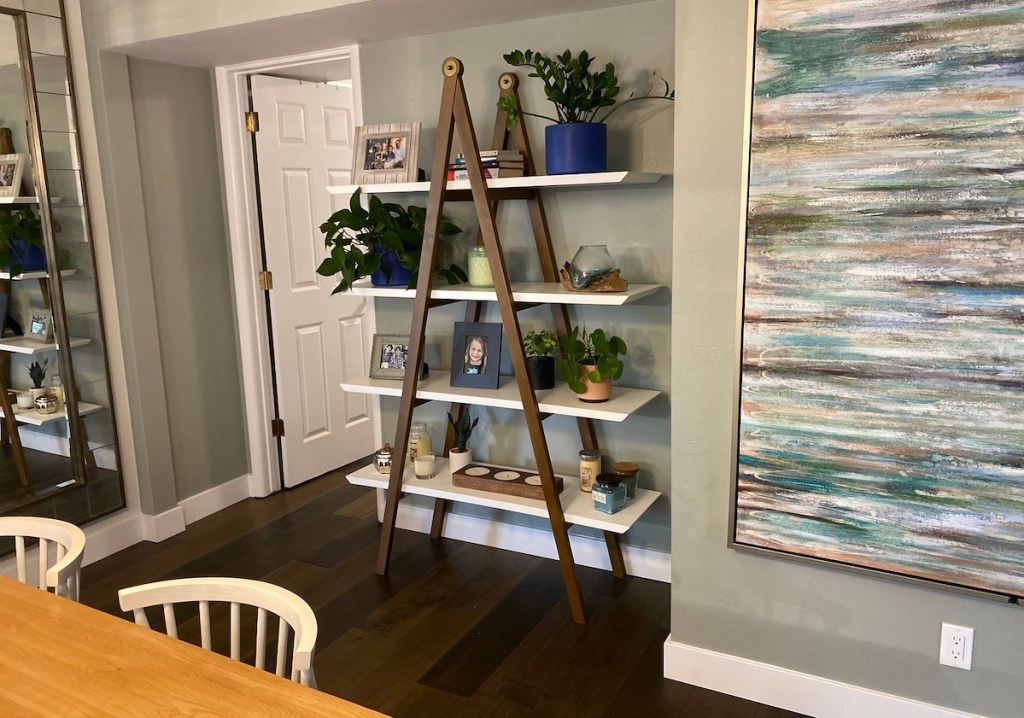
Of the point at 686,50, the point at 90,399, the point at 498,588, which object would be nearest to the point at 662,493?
the point at 498,588

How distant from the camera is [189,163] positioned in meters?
3.64

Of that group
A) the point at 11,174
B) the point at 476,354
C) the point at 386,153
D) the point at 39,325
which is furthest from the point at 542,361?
the point at 11,174

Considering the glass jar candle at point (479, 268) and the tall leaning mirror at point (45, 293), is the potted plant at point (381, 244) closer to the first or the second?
the glass jar candle at point (479, 268)

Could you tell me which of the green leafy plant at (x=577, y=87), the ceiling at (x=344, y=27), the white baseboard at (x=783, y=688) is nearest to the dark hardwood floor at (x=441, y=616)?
the white baseboard at (x=783, y=688)

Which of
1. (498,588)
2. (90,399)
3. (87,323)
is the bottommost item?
(498,588)

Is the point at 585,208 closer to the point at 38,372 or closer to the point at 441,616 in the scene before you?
the point at 441,616

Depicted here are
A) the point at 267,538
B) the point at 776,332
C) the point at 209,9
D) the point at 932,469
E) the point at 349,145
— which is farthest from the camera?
the point at 349,145

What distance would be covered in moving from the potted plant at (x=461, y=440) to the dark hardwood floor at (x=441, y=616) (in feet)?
1.32

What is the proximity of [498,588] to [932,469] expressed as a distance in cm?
163

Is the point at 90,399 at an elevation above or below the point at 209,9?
below

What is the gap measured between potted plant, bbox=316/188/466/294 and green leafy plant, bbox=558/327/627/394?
24.1 inches

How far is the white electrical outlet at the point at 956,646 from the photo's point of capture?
1.96 m

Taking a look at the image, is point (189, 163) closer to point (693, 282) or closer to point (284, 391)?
point (284, 391)

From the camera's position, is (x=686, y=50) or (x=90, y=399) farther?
(x=90, y=399)
